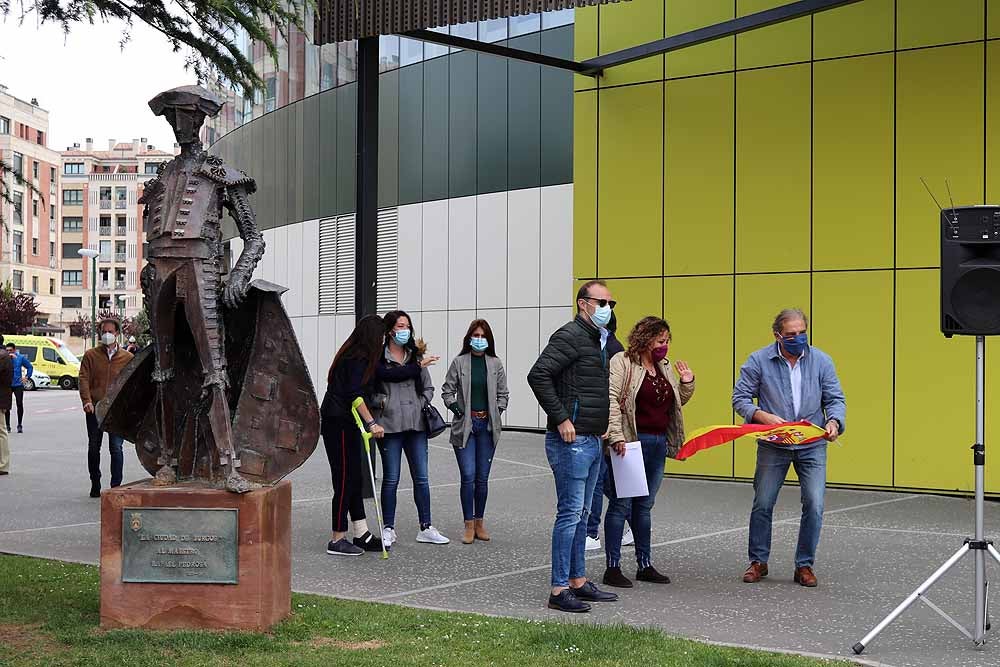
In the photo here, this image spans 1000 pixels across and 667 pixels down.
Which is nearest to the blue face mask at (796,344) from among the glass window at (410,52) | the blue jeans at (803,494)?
the blue jeans at (803,494)

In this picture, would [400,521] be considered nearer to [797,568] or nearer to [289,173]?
[797,568]

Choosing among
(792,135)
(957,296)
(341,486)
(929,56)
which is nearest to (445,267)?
(792,135)

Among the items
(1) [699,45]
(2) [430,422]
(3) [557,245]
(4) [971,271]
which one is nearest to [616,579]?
(2) [430,422]

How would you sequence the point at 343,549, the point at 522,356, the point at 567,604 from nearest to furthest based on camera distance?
the point at 567,604 → the point at 343,549 → the point at 522,356

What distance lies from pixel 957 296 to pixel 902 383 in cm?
733

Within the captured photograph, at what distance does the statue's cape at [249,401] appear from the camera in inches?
291

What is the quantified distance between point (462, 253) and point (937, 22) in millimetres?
11187

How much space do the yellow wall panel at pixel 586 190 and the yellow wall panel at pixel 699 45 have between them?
1320 millimetres

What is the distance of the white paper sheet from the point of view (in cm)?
840

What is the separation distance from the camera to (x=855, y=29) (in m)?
14.4

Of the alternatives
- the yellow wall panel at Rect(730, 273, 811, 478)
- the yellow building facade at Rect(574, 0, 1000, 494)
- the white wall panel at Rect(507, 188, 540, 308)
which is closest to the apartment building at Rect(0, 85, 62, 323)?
the white wall panel at Rect(507, 188, 540, 308)

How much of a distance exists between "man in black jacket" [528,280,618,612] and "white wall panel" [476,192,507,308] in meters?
14.8

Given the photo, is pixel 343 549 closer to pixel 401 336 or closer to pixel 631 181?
pixel 401 336

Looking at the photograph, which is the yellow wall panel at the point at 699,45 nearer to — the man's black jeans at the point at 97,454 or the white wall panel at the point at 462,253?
the white wall panel at the point at 462,253
